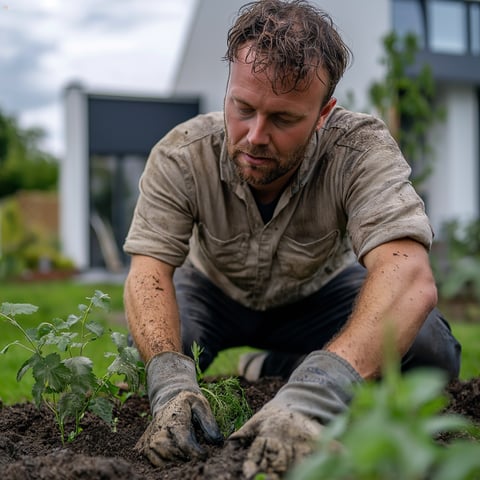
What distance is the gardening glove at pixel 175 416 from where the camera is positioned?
1.83 m

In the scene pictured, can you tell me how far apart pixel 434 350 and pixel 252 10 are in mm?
1398

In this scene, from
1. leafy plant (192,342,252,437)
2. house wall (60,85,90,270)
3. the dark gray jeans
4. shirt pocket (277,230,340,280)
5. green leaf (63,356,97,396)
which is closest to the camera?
green leaf (63,356,97,396)

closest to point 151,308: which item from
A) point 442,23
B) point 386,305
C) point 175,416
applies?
point 175,416

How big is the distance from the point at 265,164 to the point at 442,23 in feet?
37.1

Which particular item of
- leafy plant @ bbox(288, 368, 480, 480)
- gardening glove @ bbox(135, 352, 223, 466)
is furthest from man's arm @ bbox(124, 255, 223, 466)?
leafy plant @ bbox(288, 368, 480, 480)

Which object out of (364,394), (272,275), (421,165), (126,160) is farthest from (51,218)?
(364,394)

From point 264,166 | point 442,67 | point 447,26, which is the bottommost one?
point 442,67

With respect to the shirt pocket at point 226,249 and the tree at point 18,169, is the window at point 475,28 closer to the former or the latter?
the shirt pocket at point 226,249

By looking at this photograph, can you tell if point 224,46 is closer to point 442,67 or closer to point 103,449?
point 442,67

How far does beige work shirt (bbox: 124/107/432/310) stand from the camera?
242 cm

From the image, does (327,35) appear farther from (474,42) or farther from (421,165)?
(474,42)

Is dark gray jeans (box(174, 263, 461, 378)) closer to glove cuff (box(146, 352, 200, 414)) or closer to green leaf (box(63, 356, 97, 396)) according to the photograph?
glove cuff (box(146, 352, 200, 414))

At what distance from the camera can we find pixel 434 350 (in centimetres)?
277

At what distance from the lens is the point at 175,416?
1.87 metres
